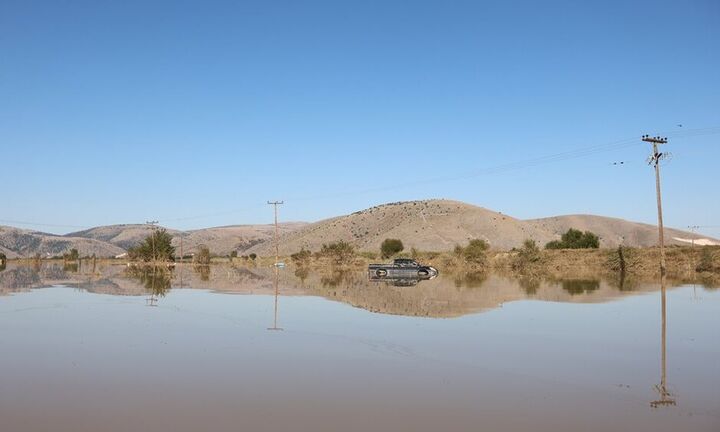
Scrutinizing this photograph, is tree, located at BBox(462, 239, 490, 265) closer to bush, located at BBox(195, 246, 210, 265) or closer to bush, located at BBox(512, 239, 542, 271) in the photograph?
bush, located at BBox(512, 239, 542, 271)

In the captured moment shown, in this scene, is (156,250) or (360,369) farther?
(156,250)

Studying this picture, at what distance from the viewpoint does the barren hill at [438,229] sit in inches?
5197

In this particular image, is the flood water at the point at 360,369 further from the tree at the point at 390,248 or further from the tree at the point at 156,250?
the tree at the point at 390,248

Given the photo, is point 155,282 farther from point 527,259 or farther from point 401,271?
point 527,259

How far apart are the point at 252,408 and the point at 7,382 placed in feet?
16.3

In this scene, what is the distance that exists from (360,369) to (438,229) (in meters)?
125

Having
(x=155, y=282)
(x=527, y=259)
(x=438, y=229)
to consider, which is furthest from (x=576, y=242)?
(x=155, y=282)

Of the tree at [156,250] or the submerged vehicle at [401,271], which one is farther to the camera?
the tree at [156,250]

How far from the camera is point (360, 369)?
486 inches

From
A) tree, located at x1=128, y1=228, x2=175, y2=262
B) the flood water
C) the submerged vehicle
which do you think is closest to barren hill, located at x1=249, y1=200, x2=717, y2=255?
tree, located at x1=128, y1=228, x2=175, y2=262

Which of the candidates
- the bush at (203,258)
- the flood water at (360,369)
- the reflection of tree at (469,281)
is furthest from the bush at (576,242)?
the flood water at (360,369)

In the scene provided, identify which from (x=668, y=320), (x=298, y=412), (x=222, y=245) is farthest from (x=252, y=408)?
(x=222, y=245)

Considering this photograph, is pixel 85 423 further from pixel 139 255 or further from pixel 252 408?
pixel 139 255

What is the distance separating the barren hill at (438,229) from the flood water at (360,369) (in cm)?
10446
